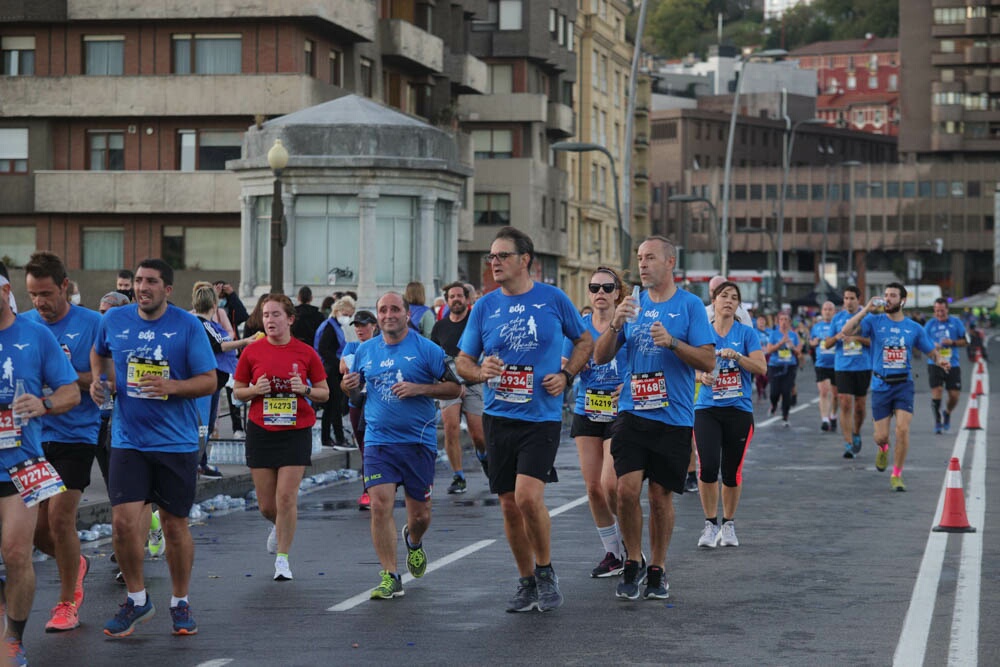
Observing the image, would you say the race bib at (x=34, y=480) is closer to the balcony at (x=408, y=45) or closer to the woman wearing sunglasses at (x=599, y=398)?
the woman wearing sunglasses at (x=599, y=398)

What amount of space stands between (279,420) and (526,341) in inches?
96.4

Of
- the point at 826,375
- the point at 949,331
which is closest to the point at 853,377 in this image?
the point at 826,375

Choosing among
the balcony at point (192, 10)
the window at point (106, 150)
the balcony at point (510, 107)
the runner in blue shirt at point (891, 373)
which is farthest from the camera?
the balcony at point (510, 107)

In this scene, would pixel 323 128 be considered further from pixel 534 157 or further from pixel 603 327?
pixel 534 157

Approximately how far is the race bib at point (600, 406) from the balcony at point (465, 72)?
51327 mm

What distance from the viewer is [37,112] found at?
54000mm

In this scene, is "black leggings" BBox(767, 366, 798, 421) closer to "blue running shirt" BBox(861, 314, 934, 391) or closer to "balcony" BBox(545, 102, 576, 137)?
"blue running shirt" BBox(861, 314, 934, 391)

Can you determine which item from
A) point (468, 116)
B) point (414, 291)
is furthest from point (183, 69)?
point (414, 291)

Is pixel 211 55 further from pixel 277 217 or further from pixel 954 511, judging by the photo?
pixel 954 511

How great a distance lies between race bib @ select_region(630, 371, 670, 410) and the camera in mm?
10680

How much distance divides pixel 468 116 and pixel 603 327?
59.4 meters

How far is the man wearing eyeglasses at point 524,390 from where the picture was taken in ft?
33.0

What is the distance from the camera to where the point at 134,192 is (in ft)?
178

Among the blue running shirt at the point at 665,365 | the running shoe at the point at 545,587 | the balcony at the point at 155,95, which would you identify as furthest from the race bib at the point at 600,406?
the balcony at the point at 155,95
